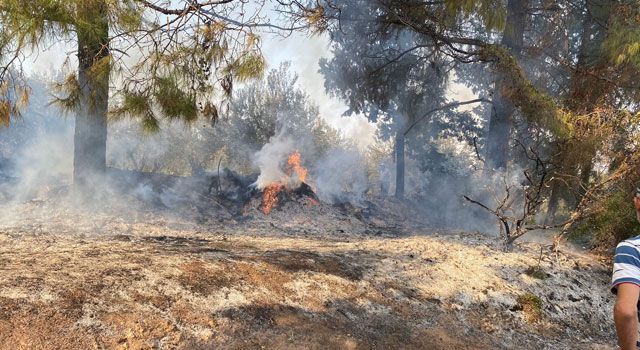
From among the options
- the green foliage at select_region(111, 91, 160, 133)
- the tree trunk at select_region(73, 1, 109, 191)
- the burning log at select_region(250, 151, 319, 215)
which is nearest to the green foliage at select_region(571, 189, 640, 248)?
the green foliage at select_region(111, 91, 160, 133)

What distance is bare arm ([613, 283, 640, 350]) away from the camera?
1.93m

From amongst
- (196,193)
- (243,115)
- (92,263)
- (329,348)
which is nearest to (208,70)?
(92,263)

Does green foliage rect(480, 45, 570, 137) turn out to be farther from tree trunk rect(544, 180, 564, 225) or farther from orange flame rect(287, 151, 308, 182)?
orange flame rect(287, 151, 308, 182)

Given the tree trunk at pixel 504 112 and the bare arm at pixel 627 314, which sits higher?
the tree trunk at pixel 504 112

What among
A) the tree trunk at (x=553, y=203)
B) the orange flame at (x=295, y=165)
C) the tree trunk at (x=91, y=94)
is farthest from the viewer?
the orange flame at (x=295, y=165)

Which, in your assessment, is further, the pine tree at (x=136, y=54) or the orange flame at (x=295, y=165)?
the orange flame at (x=295, y=165)

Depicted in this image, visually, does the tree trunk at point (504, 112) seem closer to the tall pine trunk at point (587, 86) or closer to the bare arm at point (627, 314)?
the tall pine trunk at point (587, 86)

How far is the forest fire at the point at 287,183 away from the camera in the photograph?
1154 centimetres

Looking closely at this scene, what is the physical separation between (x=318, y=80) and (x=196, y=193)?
10620 centimetres

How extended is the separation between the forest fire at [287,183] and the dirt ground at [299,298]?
5335 millimetres

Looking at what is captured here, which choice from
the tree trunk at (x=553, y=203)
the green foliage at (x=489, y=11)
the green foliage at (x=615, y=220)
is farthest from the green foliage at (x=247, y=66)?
the tree trunk at (x=553, y=203)

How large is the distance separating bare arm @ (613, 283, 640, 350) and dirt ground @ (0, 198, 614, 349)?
188cm

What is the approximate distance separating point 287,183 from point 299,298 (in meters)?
8.66

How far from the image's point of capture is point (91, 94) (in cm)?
604
